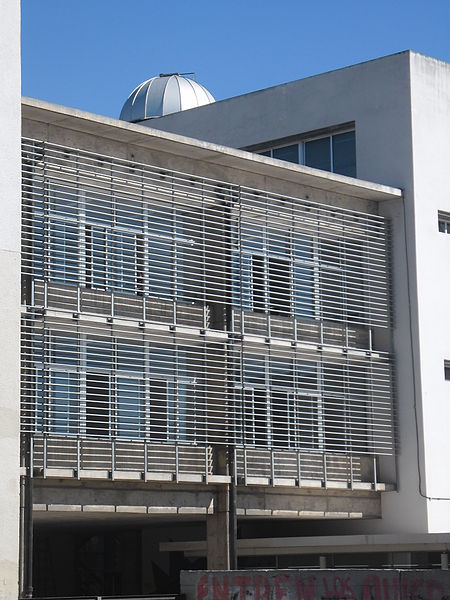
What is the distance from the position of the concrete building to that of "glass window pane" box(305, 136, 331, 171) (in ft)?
0.16

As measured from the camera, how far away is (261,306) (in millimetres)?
28781

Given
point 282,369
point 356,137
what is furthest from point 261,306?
point 356,137

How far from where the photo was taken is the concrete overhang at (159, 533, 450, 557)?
26375 mm

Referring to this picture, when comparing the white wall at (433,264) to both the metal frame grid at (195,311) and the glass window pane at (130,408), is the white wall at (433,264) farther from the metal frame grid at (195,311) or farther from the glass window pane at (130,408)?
the glass window pane at (130,408)

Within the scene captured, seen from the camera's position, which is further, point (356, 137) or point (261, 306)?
point (356, 137)

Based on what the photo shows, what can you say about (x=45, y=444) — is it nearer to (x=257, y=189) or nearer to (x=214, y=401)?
(x=214, y=401)

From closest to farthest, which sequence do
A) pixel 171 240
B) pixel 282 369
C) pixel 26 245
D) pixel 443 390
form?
pixel 26 245 → pixel 171 240 → pixel 282 369 → pixel 443 390

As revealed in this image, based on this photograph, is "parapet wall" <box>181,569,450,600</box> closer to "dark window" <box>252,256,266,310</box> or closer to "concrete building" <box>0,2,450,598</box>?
"concrete building" <box>0,2,450,598</box>

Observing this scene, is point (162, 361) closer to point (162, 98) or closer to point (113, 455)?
point (113, 455)

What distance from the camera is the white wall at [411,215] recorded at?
29.2 meters

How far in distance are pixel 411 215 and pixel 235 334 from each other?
5.78 metres

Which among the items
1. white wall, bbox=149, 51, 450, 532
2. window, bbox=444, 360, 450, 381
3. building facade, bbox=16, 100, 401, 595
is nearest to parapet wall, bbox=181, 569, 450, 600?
building facade, bbox=16, 100, 401, 595

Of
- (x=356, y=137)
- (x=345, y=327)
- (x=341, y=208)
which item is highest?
(x=356, y=137)

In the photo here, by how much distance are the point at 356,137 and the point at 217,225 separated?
5.74 metres
